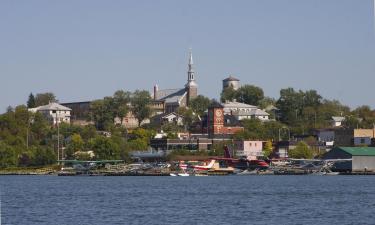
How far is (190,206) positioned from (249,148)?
104199 mm

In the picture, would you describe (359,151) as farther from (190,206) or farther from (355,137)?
(190,206)

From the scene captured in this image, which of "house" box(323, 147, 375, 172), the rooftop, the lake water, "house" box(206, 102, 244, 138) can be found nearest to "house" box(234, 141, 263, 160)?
"house" box(206, 102, 244, 138)

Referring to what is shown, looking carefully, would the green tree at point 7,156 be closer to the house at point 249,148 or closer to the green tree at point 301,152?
the house at point 249,148

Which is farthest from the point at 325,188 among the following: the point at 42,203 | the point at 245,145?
the point at 245,145

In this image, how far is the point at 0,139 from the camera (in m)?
171

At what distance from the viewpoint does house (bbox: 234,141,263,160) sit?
546 ft

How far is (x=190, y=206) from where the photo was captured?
6506 cm

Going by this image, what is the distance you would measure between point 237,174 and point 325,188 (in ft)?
158

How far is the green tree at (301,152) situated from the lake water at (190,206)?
227ft

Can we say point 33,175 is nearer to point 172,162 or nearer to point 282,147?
point 172,162

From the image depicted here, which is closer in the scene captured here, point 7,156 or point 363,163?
point 363,163

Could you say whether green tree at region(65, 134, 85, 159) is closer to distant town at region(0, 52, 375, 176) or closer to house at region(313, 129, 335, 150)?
distant town at region(0, 52, 375, 176)

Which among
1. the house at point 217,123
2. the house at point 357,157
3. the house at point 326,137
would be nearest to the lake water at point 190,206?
the house at point 357,157

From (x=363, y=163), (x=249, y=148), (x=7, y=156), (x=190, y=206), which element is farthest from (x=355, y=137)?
(x=190, y=206)
